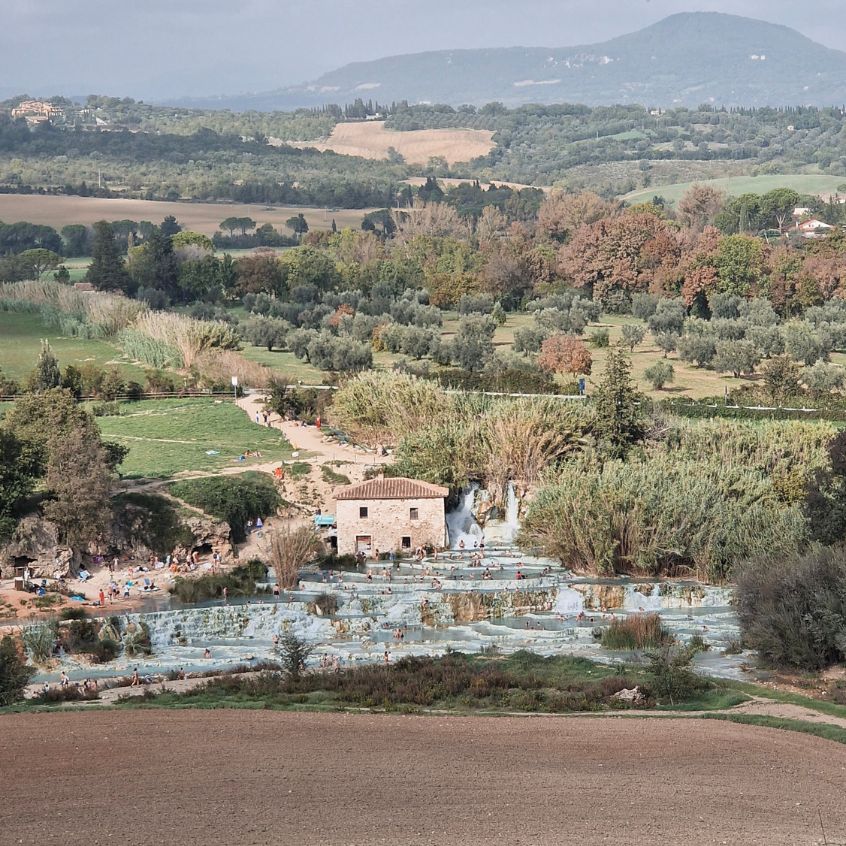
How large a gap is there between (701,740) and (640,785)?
287cm

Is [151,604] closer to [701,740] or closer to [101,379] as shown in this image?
[701,740]

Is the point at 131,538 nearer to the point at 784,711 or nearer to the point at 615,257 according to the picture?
the point at 784,711

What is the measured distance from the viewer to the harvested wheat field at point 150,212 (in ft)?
528

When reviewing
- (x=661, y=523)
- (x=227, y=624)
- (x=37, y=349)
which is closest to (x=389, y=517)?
(x=661, y=523)

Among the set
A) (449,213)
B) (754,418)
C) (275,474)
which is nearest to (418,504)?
(275,474)

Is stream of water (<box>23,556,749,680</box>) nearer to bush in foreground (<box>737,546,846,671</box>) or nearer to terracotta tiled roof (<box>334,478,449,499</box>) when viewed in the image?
bush in foreground (<box>737,546,846,671</box>)

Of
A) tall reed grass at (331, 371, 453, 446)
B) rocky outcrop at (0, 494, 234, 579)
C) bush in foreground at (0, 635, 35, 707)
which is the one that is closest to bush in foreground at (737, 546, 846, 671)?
bush in foreground at (0, 635, 35, 707)

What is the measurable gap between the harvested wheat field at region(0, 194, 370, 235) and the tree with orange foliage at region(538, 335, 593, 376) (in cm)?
8861

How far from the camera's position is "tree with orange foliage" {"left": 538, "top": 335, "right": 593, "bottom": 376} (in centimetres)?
7156

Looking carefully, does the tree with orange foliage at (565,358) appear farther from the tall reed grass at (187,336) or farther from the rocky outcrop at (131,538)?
the rocky outcrop at (131,538)

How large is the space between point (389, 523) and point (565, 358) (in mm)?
27473

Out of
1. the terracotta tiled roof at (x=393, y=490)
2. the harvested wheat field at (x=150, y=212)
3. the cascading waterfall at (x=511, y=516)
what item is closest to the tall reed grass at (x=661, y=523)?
the cascading waterfall at (x=511, y=516)

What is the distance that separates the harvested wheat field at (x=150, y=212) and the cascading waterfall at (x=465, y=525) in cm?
11130

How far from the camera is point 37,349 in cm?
7762
